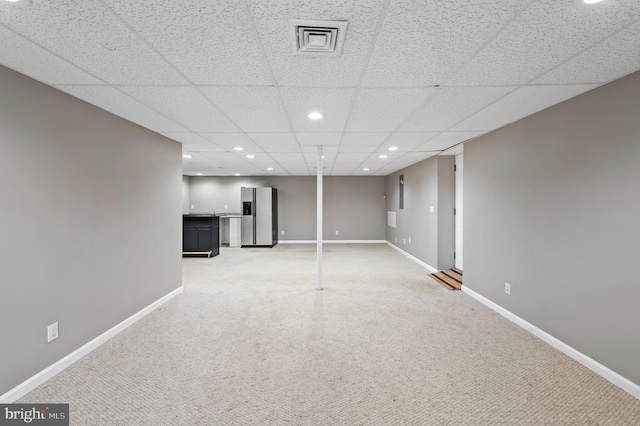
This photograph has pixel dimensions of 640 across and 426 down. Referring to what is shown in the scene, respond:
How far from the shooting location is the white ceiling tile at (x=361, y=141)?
150 inches

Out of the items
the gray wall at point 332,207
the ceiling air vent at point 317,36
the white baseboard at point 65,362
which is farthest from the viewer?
the gray wall at point 332,207

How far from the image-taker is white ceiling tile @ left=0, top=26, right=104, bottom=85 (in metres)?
1.63

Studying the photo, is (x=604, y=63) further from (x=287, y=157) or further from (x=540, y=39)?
(x=287, y=157)

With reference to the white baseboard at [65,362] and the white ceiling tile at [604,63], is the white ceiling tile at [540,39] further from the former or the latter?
the white baseboard at [65,362]

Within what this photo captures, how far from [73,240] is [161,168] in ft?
5.10

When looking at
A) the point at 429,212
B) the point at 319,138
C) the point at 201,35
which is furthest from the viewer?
the point at 429,212

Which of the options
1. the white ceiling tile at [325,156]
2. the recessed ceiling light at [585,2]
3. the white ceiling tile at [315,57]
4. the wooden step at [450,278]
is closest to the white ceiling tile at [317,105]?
the white ceiling tile at [315,57]

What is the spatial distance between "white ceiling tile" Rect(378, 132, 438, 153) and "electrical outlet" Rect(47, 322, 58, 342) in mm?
3983

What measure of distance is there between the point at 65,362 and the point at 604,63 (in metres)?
4.63

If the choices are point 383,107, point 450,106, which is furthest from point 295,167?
point 450,106

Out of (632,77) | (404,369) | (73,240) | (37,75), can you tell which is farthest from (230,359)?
(632,77)

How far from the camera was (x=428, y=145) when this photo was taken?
14.7ft
